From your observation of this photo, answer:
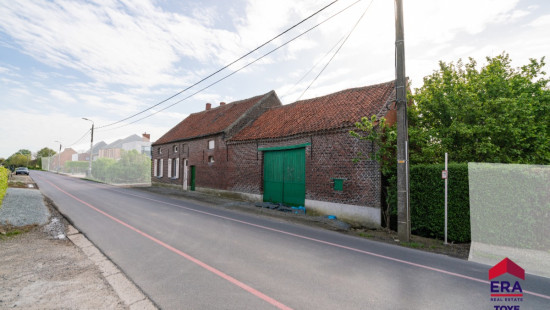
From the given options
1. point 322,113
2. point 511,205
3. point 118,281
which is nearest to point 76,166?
point 322,113

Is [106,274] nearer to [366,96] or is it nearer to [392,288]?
[392,288]

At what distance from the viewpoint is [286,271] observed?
16.2ft

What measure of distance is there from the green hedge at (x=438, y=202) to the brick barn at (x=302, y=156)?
1.48 metres

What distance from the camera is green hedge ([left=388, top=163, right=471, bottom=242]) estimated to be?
7.68 m

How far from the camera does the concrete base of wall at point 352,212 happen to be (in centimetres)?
1009

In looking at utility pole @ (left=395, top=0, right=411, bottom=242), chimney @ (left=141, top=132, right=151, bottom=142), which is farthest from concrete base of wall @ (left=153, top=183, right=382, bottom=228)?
chimney @ (left=141, top=132, right=151, bottom=142)

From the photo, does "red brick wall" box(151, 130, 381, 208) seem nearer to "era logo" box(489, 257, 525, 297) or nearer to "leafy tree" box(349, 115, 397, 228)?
"leafy tree" box(349, 115, 397, 228)

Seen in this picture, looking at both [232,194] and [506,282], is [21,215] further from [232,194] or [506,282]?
[506,282]

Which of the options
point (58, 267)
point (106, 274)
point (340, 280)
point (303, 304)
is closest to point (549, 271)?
point (340, 280)

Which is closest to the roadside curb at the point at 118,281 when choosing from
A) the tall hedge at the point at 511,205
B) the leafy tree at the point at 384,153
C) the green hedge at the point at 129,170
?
the leafy tree at the point at 384,153

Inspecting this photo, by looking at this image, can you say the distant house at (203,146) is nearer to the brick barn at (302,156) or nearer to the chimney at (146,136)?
the brick barn at (302,156)

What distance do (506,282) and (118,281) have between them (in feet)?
22.0

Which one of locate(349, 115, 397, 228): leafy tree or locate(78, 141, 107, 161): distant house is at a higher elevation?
locate(78, 141, 107, 161): distant house

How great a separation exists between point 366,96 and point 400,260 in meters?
9.35
